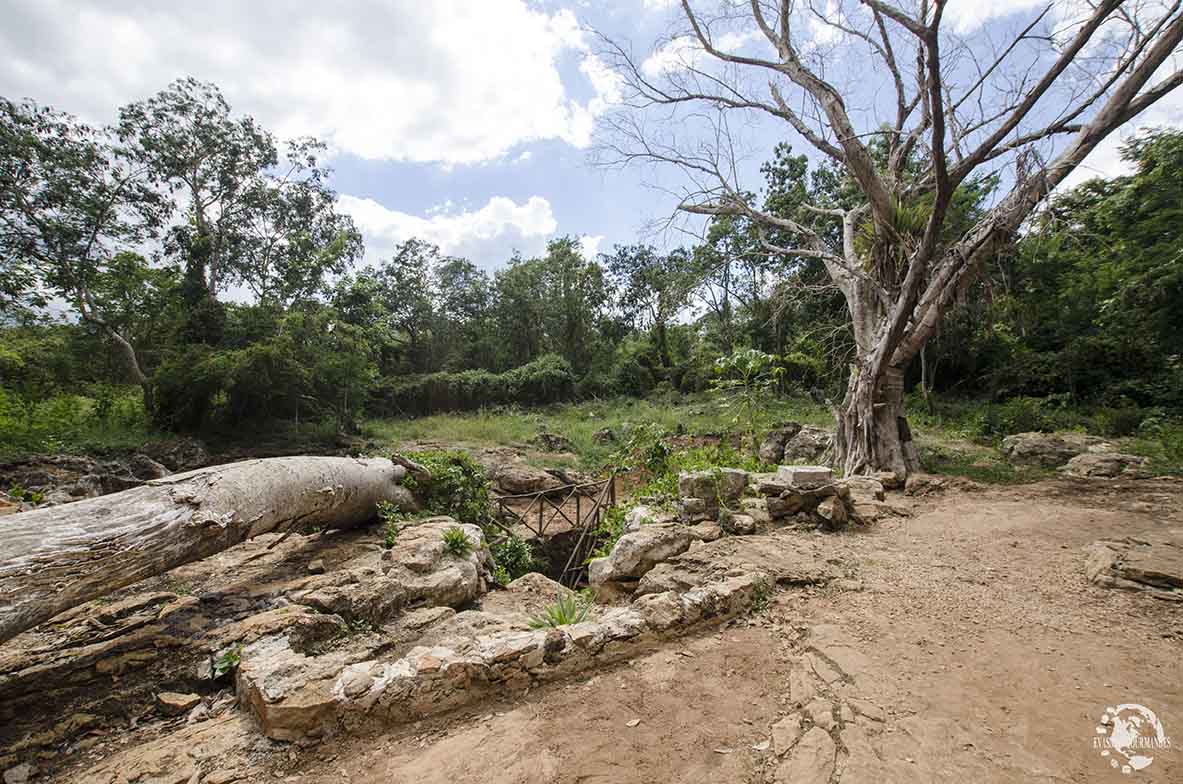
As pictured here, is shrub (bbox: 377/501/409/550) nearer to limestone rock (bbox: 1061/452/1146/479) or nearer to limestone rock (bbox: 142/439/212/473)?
limestone rock (bbox: 142/439/212/473)

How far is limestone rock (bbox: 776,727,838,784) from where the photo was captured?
1688mm

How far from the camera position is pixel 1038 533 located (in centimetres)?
417

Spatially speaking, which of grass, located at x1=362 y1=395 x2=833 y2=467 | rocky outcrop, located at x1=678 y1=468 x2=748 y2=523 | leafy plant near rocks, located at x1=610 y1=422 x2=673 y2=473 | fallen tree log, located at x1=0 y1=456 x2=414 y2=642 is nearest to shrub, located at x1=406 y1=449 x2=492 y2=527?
fallen tree log, located at x1=0 y1=456 x2=414 y2=642

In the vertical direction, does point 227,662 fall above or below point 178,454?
below

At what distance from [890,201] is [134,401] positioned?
18033 millimetres

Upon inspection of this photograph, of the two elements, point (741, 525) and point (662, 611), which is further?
point (741, 525)

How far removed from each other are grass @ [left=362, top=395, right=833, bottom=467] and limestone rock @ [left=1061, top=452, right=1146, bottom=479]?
5.24 meters

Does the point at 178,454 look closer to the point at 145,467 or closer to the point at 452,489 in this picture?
the point at 145,467

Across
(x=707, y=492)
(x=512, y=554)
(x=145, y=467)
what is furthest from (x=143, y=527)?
(x=145, y=467)

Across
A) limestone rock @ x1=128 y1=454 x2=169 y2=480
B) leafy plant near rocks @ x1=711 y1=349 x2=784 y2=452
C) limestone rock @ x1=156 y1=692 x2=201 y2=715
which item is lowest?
limestone rock @ x1=156 y1=692 x2=201 y2=715

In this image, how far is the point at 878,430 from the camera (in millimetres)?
7250

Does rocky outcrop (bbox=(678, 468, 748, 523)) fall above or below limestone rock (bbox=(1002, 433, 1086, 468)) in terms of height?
above

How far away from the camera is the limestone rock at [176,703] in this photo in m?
2.50

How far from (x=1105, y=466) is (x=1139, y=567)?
4.92 metres
